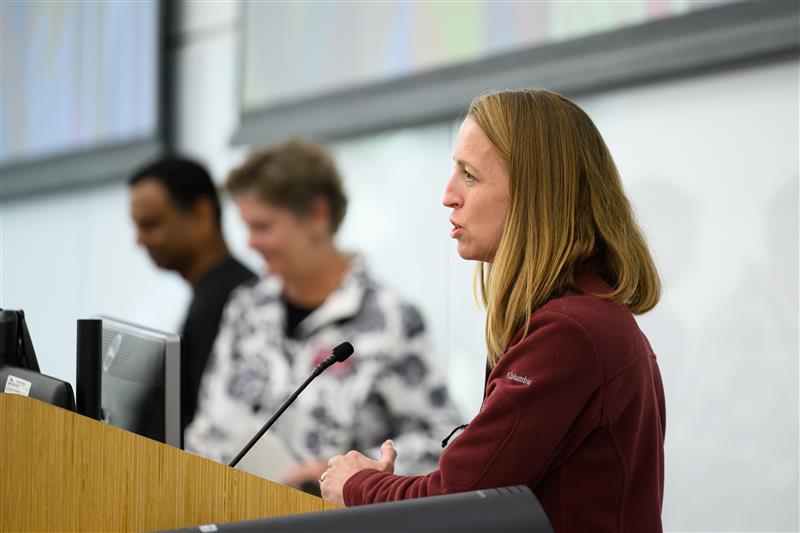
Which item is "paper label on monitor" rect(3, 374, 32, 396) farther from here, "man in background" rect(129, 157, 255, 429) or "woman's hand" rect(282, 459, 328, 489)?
"man in background" rect(129, 157, 255, 429)

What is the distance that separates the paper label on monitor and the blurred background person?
4.94 feet

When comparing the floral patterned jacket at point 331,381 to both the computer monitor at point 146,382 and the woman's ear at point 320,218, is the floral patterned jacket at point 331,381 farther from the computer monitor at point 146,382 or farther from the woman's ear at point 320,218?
the computer monitor at point 146,382

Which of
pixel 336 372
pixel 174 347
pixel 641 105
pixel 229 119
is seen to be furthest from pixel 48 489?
pixel 229 119

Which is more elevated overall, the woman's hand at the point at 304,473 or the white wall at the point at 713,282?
the white wall at the point at 713,282

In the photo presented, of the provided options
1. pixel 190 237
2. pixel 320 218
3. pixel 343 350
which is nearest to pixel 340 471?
pixel 343 350

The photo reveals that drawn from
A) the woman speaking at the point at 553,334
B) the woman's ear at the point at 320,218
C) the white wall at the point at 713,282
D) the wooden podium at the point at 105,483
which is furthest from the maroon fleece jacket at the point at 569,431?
the woman's ear at the point at 320,218

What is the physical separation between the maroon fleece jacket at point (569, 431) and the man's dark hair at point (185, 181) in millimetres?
2842

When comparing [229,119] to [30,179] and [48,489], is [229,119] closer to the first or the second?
[30,179]

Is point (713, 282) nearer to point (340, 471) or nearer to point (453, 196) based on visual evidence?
point (453, 196)

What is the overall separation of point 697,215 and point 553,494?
1891mm

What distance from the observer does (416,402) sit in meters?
3.30

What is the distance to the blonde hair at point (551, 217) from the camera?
4.49 feet

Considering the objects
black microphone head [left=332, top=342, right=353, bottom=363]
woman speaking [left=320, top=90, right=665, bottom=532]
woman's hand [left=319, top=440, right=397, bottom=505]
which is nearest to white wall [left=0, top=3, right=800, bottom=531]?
black microphone head [left=332, top=342, right=353, bottom=363]

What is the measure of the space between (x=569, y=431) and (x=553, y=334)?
12 centimetres
